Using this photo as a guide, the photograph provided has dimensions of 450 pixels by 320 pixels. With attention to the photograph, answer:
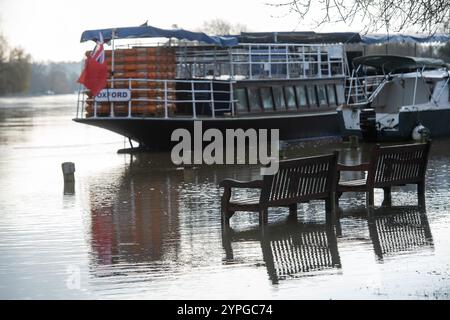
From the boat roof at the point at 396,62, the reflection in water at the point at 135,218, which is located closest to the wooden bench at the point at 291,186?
the reflection in water at the point at 135,218

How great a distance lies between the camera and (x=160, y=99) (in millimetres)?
28297

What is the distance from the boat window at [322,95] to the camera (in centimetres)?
3394

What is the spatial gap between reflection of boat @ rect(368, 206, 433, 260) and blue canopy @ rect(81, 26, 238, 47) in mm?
14827

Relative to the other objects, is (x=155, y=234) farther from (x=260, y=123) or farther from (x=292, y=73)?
(x=292, y=73)

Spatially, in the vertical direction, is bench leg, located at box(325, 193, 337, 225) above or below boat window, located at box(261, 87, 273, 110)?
below

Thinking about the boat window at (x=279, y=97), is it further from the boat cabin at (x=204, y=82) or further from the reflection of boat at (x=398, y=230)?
the reflection of boat at (x=398, y=230)

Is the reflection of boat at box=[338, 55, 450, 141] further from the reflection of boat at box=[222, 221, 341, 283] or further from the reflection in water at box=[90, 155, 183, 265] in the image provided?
the reflection of boat at box=[222, 221, 341, 283]

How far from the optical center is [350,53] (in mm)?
39688

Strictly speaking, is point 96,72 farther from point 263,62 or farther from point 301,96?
point 301,96

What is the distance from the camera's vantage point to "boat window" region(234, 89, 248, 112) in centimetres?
3034

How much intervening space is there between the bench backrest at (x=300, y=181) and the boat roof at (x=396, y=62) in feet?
62.2

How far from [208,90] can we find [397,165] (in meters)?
15.1

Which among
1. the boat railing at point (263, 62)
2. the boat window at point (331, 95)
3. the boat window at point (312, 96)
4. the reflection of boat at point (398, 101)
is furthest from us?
the boat window at point (331, 95)

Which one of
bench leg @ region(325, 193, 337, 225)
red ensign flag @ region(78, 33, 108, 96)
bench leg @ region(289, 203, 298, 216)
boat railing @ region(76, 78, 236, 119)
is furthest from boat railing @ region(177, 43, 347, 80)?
bench leg @ region(289, 203, 298, 216)
